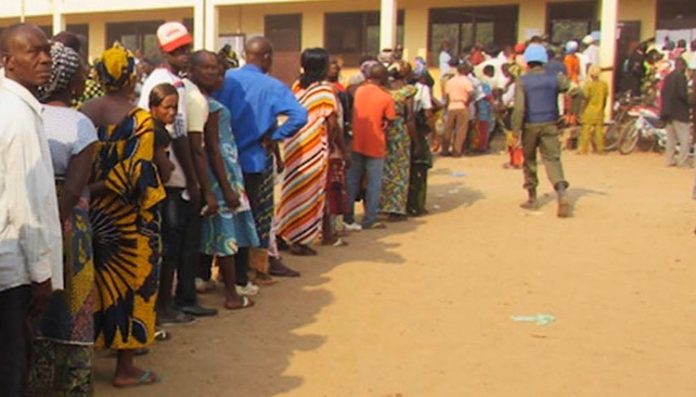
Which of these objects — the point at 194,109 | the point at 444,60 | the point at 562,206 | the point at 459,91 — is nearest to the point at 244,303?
the point at 194,109

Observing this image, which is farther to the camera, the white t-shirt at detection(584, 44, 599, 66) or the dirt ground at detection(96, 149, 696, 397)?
the white t-shirt at detection(584, 44, 599, 66)

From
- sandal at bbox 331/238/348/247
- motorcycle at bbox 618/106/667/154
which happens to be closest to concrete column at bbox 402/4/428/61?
motorcycle at bbox 618/106/667/154

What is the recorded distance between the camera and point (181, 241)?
4.85 m

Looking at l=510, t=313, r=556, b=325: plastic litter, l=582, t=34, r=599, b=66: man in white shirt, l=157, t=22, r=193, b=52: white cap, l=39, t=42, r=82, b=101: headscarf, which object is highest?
l=582, t=34, r=599, b=66: man in white shirt

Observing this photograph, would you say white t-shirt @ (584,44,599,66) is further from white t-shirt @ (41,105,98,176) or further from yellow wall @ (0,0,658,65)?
white t-shirt @ (41,105,98,176)

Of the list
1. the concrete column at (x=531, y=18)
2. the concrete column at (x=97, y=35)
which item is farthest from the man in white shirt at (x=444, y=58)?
the concrete column at (x=97, y=35)

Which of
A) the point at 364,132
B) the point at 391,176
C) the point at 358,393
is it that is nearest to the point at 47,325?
the point at 358,393

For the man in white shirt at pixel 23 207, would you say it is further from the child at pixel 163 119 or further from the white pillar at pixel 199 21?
the white pillar at pixel 199 21

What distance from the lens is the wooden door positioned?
70.3 feet

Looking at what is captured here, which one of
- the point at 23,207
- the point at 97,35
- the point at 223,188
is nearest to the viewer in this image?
the point at 23,207

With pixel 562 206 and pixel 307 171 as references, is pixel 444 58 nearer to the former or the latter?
pixel 562 206

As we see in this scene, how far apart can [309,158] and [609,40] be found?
11.8 m

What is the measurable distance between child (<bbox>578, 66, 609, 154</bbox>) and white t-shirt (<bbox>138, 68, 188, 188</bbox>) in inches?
449

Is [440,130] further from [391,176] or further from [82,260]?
[82,260]
